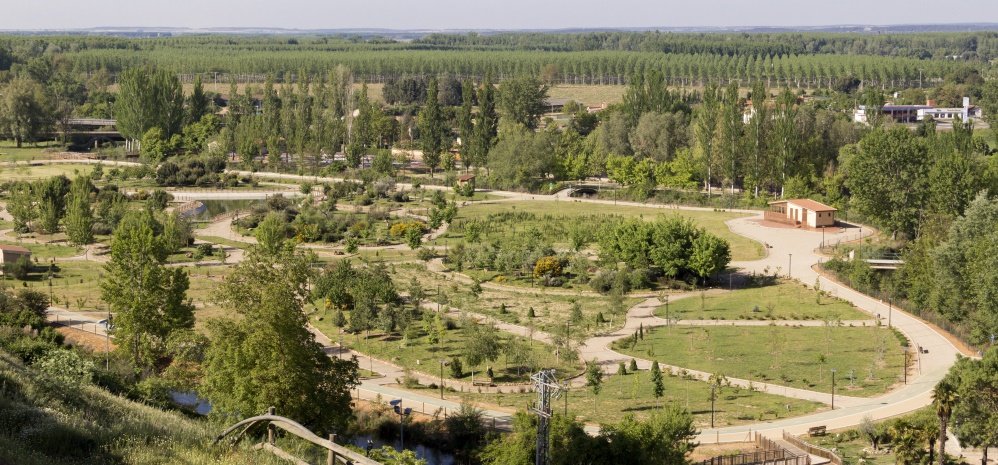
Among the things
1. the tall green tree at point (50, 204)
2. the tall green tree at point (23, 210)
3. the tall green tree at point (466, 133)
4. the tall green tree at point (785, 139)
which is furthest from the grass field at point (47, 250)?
the tall green tree at point (785, 139)

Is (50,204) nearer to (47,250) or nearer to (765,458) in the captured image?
(47,250)

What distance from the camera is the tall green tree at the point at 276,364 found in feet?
82.4

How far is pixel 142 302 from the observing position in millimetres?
32625

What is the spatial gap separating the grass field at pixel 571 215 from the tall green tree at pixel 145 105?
103 feet

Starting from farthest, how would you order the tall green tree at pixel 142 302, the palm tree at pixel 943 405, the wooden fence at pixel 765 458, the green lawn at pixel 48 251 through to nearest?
the green lawn at pixel 48 251 → the tall green tree at pixel 142 302 → the wooden fence at pixel 765 458 → the palm tree at pixel 943 405

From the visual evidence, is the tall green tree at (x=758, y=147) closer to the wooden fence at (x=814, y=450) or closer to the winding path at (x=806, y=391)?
the winding path at (x=806, y=391)

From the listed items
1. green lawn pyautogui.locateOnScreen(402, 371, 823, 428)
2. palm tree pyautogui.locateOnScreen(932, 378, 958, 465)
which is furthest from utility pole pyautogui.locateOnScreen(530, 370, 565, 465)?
palm tree pyautogui.locateOnScreen(932, 378, 958, 465)

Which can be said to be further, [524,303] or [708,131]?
[708,131]

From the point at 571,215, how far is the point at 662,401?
106ft

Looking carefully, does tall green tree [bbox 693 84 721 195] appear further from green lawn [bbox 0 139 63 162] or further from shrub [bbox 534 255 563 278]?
green lawn [bbox 0 139 63 162]

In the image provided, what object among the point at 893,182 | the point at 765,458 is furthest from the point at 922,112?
the point at 765,458

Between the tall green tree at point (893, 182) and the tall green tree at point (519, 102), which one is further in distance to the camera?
the tall green tree at point (519, 102)

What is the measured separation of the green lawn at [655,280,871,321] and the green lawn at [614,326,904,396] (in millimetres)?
1720

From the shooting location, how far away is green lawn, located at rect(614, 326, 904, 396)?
32781 mm
